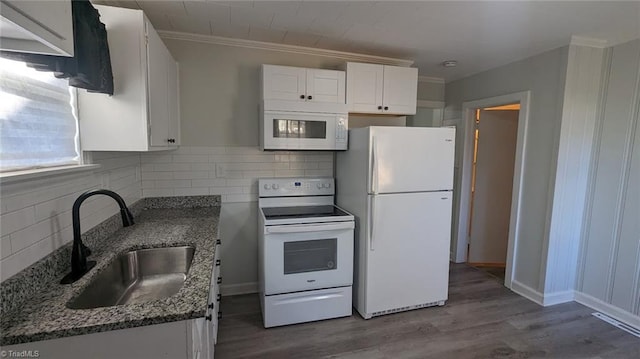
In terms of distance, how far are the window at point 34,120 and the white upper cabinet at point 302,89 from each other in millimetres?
1377

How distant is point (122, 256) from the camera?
64.1 inches

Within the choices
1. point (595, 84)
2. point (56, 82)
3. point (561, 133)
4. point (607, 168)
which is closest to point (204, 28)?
point (56, 82)

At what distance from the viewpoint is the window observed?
1083mm

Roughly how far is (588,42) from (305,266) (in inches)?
119

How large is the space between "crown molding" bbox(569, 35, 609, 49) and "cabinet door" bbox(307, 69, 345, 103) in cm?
191

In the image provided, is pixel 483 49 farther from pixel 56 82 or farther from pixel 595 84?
pixel 56 82

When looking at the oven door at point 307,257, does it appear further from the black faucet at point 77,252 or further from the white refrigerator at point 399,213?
the black faucet at point 77,252

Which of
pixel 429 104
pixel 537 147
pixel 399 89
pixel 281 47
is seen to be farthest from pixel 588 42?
pixel 281 47

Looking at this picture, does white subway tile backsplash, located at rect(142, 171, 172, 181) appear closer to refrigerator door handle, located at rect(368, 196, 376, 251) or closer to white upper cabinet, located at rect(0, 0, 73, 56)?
refrigerator door handle, located at rect(368, 196, 376, 251)

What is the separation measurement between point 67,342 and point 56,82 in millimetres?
1142

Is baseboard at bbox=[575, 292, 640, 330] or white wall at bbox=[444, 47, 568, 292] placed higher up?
white wall at bbox=[444, 47, 568, 292]

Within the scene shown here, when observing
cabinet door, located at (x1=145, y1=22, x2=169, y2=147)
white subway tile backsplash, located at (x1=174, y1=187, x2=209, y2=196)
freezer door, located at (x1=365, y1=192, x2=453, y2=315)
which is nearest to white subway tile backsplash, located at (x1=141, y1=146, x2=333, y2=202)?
white subway tile backsplash, located at (x1=174, y1=187, x2=209, y2=196)

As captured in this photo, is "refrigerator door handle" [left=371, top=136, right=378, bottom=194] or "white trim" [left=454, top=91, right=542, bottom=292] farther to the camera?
"white trim" [left=454, top=91, right=542, bottom=292]

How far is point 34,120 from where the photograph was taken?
1239 millimetres
